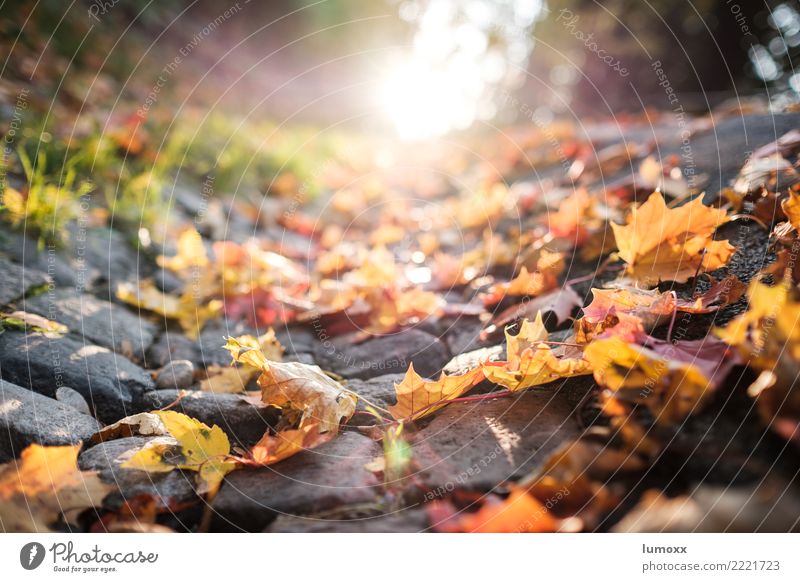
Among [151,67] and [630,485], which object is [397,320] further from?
[151,67]

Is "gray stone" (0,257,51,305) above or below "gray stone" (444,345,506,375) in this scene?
above

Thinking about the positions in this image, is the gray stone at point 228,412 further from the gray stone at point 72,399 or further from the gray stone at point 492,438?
the gray stone at point 492,438

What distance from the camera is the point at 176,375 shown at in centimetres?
127

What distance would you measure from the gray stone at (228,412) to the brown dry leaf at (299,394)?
4.5 inches

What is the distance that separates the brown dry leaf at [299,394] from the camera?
0.94 metres

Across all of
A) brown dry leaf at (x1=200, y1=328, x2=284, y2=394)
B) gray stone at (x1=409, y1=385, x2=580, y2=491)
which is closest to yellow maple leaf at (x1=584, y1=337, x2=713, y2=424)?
gray stone at (x1=409, y1=385, x2=580, y2=491)

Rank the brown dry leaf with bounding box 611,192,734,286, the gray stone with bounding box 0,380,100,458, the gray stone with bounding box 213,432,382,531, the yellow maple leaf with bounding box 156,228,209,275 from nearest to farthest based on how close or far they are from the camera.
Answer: the gray stone with bounding box 213,432,382,531 < the gray stone with bounding box 0,380,100,458 < the brown dry leaf with bounding box 611,192,734,286 < the yellow maple leaf with bounding box 156,228,209,275

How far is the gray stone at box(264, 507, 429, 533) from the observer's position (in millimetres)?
759

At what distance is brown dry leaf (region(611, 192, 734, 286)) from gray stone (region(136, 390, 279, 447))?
2.98ft

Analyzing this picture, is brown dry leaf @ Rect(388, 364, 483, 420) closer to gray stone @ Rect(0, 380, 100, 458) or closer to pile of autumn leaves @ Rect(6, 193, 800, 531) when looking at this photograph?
pile of autumn leaves @ Rect(6, 193, 800, 531)

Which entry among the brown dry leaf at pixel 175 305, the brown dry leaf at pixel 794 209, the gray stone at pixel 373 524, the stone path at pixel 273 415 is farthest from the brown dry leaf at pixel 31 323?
the brown dry leaf at pixel 794 209
